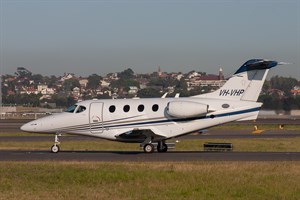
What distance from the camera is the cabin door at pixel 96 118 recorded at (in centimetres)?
3781

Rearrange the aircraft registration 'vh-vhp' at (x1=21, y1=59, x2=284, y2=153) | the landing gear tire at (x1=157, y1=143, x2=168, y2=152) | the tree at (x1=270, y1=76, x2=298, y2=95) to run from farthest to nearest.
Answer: the tree at (x1=270, y1=76, x2=298, y2=95), the landing gear tire at (x1=157, y1=143, x2=168, y2=152), the aircraft registration 'vh-vhp' at (x1=21, y1=59, x2=284, y2=153)

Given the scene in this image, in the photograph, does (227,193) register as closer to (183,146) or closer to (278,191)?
(278,191)

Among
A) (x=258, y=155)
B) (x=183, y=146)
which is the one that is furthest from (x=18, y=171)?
(x=183, y=146)

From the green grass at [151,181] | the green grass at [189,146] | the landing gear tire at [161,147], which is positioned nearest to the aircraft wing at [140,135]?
the landing gear tire at [161,147]

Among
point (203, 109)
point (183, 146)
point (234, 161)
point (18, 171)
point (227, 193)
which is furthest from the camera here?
point (183, 146)

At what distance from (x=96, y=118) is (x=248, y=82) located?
811 cm

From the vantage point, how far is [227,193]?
20.3 meters

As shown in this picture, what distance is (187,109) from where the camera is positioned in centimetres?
3597

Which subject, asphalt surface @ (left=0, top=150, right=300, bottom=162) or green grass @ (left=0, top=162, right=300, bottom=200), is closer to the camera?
green grass @ (left=0, top=162, right=300, bottom=200)

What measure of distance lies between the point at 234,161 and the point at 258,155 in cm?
378

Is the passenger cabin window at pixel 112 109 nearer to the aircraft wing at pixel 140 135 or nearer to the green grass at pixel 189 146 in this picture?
the aircraft wing at pixel 140 135

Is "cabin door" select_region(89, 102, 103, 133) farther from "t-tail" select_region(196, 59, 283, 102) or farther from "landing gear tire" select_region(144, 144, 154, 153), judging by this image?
"t-tail" select_region(196, 59, 283, 102)

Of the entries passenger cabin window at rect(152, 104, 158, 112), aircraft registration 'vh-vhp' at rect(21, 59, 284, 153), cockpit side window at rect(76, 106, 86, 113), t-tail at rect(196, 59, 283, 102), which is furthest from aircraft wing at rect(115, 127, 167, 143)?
t-tail at rect(196, 59, 283, 102)

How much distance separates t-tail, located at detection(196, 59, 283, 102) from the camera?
119 ft
